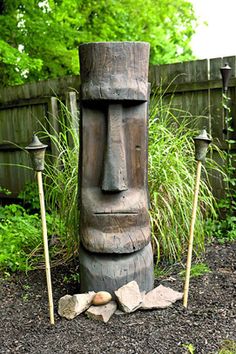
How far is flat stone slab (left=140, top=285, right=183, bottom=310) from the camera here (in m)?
2.82

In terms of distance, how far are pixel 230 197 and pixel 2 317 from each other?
2.61m

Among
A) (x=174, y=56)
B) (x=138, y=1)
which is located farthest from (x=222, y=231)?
(x=174, y=56)

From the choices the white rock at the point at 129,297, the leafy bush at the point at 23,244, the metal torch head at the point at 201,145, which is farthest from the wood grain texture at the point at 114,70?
the leafy bush at the point at 23,244

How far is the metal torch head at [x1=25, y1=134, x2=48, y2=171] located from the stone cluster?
0.80 meters

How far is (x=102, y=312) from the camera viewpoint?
8.94ft

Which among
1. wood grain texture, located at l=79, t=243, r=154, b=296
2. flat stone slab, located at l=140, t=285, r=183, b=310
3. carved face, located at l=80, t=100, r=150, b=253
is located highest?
carved face, located at l=80, t=100, r=150, b=253

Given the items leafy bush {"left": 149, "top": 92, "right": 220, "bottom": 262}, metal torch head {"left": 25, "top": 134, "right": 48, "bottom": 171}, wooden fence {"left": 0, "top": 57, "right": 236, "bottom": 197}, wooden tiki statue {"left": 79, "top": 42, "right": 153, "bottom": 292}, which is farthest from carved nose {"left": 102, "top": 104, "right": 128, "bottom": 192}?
wooden fence {"left": 0, "top": 57, "right": 236, "bottom": 197}

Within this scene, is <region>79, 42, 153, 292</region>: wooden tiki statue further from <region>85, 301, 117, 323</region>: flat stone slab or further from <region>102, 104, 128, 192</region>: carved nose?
<region>85, 301, 117, 323</region>: flat stone slab

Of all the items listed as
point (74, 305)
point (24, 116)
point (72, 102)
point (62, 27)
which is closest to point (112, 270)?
point (74, 305)

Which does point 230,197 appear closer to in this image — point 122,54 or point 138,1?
point 122,54

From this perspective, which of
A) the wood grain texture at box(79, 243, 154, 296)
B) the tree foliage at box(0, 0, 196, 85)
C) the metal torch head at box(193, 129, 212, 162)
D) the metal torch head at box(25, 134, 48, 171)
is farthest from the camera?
the tree foliage at box(0, 0, 196, 85)

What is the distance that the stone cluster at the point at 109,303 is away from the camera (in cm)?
275

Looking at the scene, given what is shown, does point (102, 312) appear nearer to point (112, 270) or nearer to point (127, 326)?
point (127, 326)

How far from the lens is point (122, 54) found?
276 cm
